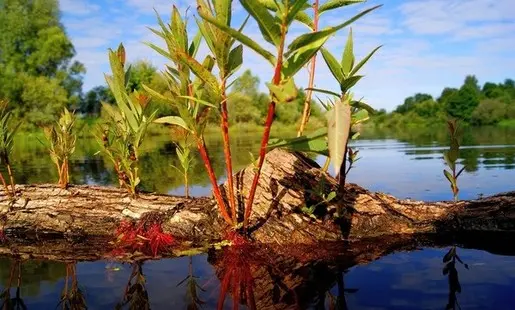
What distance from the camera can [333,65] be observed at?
11.3 feet

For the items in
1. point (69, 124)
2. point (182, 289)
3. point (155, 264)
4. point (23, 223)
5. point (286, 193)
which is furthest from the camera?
point (69, 124)

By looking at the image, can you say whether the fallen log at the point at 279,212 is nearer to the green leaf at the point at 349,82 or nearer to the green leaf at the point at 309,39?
the green leaf at the point at 349,82

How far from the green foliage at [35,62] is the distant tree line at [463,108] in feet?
178

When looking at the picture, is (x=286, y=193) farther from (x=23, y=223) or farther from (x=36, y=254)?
(x=23, y=223)

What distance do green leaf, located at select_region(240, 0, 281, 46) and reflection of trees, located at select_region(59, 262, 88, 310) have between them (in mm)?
2299

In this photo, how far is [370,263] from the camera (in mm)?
3424

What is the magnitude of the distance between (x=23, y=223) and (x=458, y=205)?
4827 mm

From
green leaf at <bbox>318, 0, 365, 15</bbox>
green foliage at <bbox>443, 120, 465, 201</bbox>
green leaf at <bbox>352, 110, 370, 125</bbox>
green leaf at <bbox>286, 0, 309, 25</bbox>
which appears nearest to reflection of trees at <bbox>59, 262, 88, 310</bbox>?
green leaf at <bbox>286, 0, 309, 25</bbox>

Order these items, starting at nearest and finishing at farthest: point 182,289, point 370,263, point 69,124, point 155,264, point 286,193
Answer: point 182,289 < point 370,263 < point 155,264 < point 286,193 < point 69,124

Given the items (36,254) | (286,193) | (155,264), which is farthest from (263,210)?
(36,254)

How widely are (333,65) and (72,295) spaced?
9.09ft

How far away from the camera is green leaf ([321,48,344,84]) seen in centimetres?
340

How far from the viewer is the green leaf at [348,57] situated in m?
3.44

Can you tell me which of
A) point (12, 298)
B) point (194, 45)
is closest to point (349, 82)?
point (194, 45)
